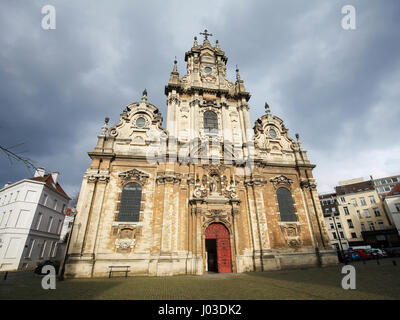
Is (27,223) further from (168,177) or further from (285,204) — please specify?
(285,204)

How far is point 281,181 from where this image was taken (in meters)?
20.5

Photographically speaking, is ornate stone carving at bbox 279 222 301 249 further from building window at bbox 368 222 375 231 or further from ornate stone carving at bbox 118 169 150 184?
building window at bbox 368 222 375 231

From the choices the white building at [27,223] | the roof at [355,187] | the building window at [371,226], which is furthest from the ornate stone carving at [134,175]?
the roof at [355,187]

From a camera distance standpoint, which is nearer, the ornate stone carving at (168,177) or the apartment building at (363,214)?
the ornate stone carving at (168,177)

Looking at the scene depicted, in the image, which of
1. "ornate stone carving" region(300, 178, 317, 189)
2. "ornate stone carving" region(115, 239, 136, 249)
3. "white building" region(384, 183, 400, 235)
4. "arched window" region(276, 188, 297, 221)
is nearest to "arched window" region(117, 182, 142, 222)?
"ornate stone carving" region(115, 239, 136, 249)

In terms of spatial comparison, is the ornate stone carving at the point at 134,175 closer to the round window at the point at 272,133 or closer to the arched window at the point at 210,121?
the arched window at the point at 210,121

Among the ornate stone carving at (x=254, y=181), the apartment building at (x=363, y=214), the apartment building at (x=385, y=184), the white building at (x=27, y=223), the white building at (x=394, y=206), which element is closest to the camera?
the ornate stone carving at (x=254, y=181)

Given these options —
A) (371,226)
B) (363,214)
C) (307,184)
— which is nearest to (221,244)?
Answer: (307,184)

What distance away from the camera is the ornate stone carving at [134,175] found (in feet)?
58.8

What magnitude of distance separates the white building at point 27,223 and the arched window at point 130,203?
40.6ft

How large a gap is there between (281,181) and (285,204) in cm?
227

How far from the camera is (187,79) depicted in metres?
25.5

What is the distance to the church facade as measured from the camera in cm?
1552

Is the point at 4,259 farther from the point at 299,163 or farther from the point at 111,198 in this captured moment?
the point at 299,163
